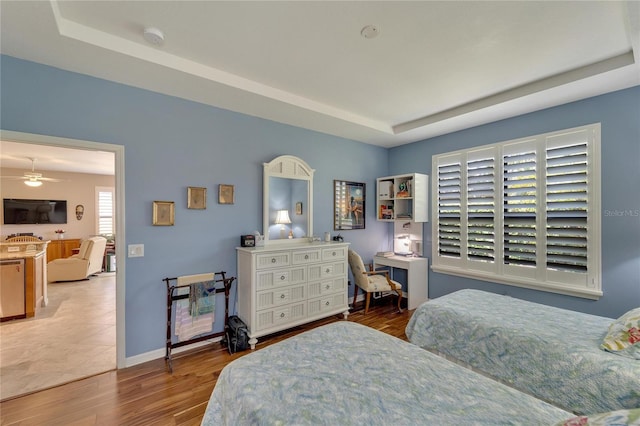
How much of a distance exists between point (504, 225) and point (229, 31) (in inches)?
147

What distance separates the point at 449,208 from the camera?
13.6 ft

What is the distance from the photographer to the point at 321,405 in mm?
1148

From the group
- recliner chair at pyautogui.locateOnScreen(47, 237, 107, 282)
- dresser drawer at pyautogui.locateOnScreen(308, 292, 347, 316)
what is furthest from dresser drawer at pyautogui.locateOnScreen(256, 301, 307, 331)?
recliner chair at pyautogui.locateOnScreen(47, 237, 107, 282)

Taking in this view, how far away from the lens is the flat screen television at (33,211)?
21.6 feet

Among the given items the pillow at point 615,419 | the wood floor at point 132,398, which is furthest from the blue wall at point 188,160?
the pillow at point 615,419

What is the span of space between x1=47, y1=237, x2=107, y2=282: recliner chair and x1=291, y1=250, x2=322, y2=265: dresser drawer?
18.3 feet

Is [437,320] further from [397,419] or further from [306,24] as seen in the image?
[306,24]

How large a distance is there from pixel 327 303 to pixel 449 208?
2.32 m

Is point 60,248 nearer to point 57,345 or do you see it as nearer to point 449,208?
point 57,345

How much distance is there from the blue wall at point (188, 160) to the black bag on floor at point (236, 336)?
636 mm

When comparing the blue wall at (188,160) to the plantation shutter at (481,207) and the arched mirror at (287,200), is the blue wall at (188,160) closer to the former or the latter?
the arched mirror at (287,200)

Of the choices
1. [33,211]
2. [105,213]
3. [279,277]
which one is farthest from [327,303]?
[33,211]

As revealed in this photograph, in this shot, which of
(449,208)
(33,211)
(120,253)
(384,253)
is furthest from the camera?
(33,211)

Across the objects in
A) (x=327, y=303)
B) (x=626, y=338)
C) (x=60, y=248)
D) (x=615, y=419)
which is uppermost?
(x=615, y=419)
